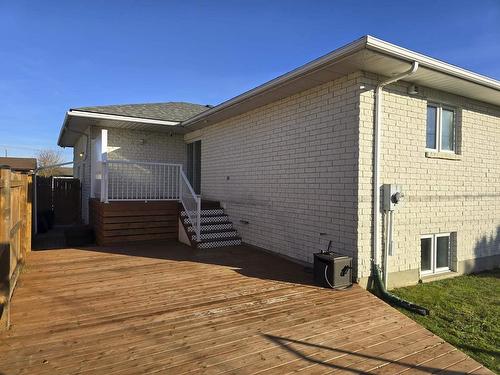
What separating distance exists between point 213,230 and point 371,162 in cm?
469

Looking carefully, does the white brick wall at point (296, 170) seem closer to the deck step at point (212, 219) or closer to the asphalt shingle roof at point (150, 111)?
the deck step at point (212, 219)

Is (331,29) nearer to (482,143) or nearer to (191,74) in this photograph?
(482,143)

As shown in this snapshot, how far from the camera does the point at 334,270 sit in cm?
489

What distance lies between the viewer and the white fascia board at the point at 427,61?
4305mm

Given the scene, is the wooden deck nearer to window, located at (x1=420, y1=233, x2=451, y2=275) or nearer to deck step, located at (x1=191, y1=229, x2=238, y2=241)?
window, located at (x1=420, y1=233, x2=451, y2=275)

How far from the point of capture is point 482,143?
6.97 meters

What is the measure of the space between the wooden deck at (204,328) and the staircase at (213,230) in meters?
2.33

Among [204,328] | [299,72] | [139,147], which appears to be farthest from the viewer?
[139,147]

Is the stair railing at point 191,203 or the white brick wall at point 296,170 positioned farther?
the stair railing at point 191,203

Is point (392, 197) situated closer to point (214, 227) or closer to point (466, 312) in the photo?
point (466, 312)

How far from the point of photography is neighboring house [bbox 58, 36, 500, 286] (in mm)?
5242

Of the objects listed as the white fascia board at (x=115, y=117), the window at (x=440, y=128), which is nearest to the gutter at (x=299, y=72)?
the white fascia board at (x=115, y=117)

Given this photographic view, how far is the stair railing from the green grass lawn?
461cm

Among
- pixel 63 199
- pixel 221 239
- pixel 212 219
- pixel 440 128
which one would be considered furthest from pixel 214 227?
pixel 63 199
